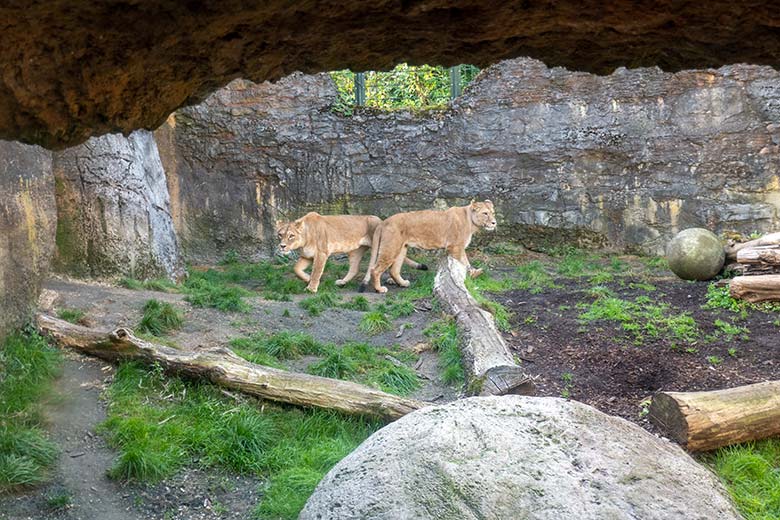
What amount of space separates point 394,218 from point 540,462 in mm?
9744

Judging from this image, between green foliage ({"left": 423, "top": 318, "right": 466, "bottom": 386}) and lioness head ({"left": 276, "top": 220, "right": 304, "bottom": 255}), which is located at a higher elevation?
lioness head ({"left": 276, "top": 220, "right": 304, "bottom": 255})

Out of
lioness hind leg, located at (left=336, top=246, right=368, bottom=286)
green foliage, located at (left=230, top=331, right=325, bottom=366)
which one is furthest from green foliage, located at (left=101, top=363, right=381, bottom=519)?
lioness hind leg, located at (left=336, top=246, right=368, bottom=286)

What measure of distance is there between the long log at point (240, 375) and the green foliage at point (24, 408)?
321 mm

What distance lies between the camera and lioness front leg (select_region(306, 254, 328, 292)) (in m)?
12.6

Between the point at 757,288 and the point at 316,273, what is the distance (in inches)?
254

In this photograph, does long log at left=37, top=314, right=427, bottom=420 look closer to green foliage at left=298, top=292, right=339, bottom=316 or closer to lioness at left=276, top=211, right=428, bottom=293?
green foliage at left=298, top=292, right=339, bottom=316

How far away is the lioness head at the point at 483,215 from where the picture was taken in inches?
540

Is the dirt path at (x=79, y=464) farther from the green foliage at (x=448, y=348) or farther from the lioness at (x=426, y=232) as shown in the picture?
the lioness at (x=426, y=232)

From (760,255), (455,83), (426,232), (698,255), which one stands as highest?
(455,83)

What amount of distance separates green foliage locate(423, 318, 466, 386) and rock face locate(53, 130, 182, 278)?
430 cm

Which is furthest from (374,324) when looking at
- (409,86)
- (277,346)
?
(409,86)

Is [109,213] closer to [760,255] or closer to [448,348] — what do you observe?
[448,348]

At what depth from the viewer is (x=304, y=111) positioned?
15.0 m

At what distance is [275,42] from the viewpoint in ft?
7.59
